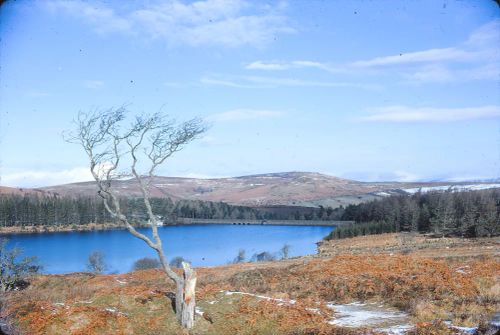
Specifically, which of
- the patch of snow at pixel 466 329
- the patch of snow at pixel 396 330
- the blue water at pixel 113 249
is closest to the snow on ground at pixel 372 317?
the patch of snow at pixel 396 330

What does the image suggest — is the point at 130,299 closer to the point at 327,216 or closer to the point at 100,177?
the point at 100,177

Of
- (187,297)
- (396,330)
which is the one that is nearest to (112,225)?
(187,297)

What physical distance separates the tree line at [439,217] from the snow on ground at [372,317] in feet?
177

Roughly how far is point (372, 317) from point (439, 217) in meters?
70.7

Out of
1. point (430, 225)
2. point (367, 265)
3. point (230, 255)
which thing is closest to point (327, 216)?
point (430, 225)

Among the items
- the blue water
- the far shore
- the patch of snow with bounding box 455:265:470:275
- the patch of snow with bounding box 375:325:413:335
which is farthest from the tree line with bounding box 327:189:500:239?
the patch of snow with bounding box 375:325:413:335

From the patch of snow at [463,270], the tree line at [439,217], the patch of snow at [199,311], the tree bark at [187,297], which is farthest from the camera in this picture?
the tree line at [439,217]

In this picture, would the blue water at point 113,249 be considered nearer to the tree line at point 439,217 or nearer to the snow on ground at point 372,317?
the tree line at point 439,217

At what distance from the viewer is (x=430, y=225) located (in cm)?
8575

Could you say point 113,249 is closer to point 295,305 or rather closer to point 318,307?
point 295,305

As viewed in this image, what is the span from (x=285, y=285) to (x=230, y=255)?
2308 inches

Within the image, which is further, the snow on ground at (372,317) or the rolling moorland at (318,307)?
the rolling moorland at (318,307)

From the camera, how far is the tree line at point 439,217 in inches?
2571

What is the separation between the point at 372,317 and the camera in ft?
43.5
